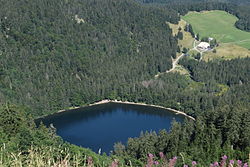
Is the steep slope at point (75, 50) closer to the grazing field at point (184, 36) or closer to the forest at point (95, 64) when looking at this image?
the forest at point (95, 64)

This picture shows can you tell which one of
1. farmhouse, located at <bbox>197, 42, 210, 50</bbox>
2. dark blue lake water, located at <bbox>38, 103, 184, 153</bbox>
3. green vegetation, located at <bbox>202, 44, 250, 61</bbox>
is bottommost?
dark blue lake water, located at <bbox>38, 103, 184, 153</bbox>

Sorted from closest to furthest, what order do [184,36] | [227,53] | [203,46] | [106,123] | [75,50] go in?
[106,123], [75,50], [227,53], [203,46], [184,36]

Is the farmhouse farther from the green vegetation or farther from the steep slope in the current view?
the steep slope

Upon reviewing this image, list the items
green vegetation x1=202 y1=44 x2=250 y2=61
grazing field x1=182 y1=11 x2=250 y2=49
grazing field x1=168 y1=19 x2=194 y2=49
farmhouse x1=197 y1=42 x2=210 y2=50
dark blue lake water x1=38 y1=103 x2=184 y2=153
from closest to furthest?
1. dark blue lake water x1=38 y1=103 x2=184 y2=153
2. green vegetation x1=202 y1=44 x2=250 y2=61
3. farmhouse x1=197 y1=42 x2=210 y2=50
4. grazing field x1=168 y1=19 x2=194 y2=49
5. grazing field x1=182 y1=11 x2=250 y2=49

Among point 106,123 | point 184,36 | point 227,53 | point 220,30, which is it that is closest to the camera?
point 106,123

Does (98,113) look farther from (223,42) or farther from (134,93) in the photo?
(223,42)

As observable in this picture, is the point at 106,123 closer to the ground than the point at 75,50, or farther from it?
closer to the ground

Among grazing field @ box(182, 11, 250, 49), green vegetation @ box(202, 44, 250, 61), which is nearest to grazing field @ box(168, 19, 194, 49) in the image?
grazing field @ box(182, 11, 250, 49)

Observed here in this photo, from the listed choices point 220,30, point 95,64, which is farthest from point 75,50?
point 220,30

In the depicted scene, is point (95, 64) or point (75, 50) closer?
point (95, 64)

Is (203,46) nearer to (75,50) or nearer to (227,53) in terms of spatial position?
(227,53)
